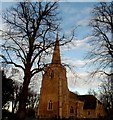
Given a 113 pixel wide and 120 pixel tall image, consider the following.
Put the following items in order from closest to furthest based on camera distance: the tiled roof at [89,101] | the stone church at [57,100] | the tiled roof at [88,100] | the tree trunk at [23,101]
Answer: the tree trunk at [23,101] → the stone church at [57,100] → the tiled roof at [88,100] → the tiled roof at [89,101]

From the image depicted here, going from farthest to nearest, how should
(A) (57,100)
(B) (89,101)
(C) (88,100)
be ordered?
(C) (88,100) < (B) (89,101) < (A) (57,100)

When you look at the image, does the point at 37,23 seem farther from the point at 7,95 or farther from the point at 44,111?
the point at 44,111

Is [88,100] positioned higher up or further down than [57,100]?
higher up

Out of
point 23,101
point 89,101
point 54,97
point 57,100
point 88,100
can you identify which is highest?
point 54,97

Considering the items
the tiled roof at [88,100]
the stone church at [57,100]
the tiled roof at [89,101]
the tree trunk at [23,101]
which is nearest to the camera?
the tree trunk at [23,101]

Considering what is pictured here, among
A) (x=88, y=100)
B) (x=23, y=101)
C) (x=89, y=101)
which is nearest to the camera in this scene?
(x=23, y=101)

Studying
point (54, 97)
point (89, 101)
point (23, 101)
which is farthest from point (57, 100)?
point (23, 101)

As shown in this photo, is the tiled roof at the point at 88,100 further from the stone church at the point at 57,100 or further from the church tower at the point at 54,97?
the church tower at the point at 54,97

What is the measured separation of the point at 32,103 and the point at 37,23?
4869 centimetres

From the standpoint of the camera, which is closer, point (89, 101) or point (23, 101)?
point (23, 101)

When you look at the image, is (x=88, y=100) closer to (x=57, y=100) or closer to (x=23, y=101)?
(x=57, y=100)

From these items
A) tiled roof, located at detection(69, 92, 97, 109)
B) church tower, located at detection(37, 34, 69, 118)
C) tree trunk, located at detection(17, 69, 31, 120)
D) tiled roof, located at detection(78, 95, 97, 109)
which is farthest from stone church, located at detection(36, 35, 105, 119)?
tree trunk, located at detection(17, 69, 31, 120)

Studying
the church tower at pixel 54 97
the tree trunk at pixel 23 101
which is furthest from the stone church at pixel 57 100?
the tree trunk at pixel 23 101

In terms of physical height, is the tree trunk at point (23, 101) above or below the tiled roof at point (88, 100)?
below
